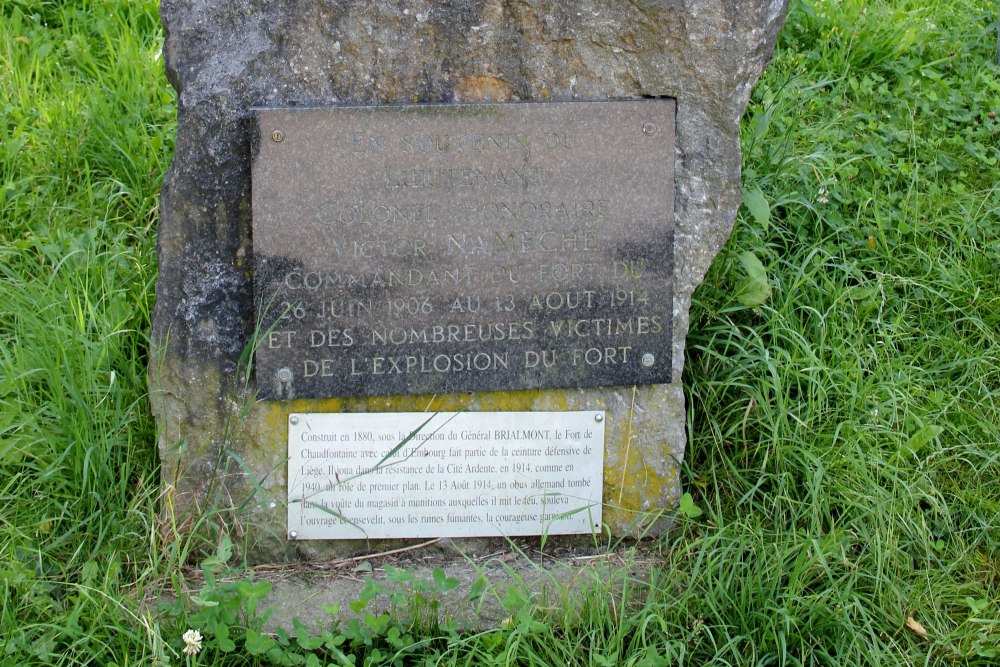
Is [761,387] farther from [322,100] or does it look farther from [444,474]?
[322,100]

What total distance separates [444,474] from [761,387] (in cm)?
91

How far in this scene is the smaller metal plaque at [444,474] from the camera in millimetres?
2545

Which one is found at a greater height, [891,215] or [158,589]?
[891,215]

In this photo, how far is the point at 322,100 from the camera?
245cm

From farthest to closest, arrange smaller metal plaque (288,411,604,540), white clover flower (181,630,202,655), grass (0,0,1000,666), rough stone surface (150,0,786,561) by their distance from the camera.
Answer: smaller metal plaque (288,411,604,540) < rough stone surface (150,0,786,561) < grass (0,0,1000,666) < white clover flower (181,630,202,655)

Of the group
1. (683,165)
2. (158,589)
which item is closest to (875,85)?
(683,165)

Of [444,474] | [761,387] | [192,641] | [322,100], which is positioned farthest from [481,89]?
[192,641]

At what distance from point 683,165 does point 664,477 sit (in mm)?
828

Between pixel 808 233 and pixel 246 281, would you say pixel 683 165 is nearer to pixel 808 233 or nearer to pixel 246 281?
pixel 808 233

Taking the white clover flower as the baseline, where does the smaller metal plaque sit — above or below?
above

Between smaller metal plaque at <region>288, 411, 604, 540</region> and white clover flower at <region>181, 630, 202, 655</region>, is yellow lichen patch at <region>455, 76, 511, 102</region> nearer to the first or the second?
smaller metal plaque at <region>288, 411, 604, 540</region>

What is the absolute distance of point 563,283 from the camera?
252 cm

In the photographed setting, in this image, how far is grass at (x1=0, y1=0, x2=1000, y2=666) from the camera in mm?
2283

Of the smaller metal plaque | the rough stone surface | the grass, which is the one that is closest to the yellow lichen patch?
the rough stone surface
